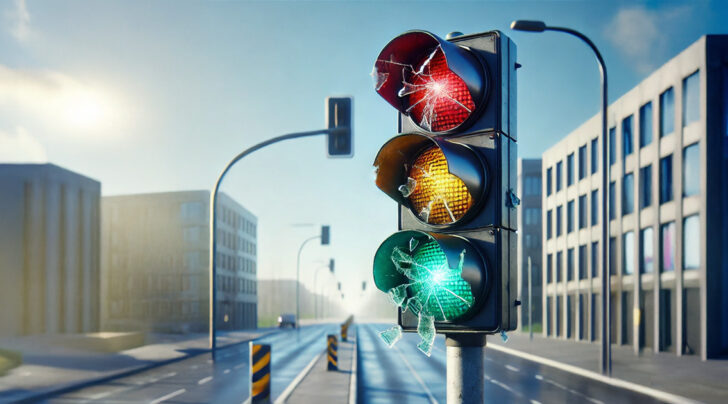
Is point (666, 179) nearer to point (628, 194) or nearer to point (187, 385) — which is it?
point (628, 194)

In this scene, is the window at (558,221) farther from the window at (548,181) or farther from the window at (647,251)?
the window at (647,251)

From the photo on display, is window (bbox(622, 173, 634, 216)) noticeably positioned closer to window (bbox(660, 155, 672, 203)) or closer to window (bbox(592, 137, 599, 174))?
window (bbox(660, 155, 672, 203))

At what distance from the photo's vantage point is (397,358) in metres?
30.3

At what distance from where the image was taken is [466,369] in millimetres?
2662

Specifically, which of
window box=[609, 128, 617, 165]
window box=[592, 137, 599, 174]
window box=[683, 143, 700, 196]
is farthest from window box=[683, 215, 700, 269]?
window box=[592, 137, 599, 174]

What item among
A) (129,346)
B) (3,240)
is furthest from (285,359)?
(3,240)

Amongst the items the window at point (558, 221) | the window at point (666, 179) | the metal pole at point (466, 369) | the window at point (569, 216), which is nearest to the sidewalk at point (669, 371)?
the window at point (666, 179)

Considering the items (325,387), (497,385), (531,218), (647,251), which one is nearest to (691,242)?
(647,251)

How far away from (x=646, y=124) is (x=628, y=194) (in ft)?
14.0

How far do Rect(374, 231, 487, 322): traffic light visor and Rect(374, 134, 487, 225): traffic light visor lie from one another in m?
0.15

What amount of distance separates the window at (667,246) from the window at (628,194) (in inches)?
170

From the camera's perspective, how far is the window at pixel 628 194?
38156 millimetres

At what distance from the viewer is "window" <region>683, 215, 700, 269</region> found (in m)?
30.2

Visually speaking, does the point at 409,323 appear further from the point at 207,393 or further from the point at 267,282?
the point at 267,282
